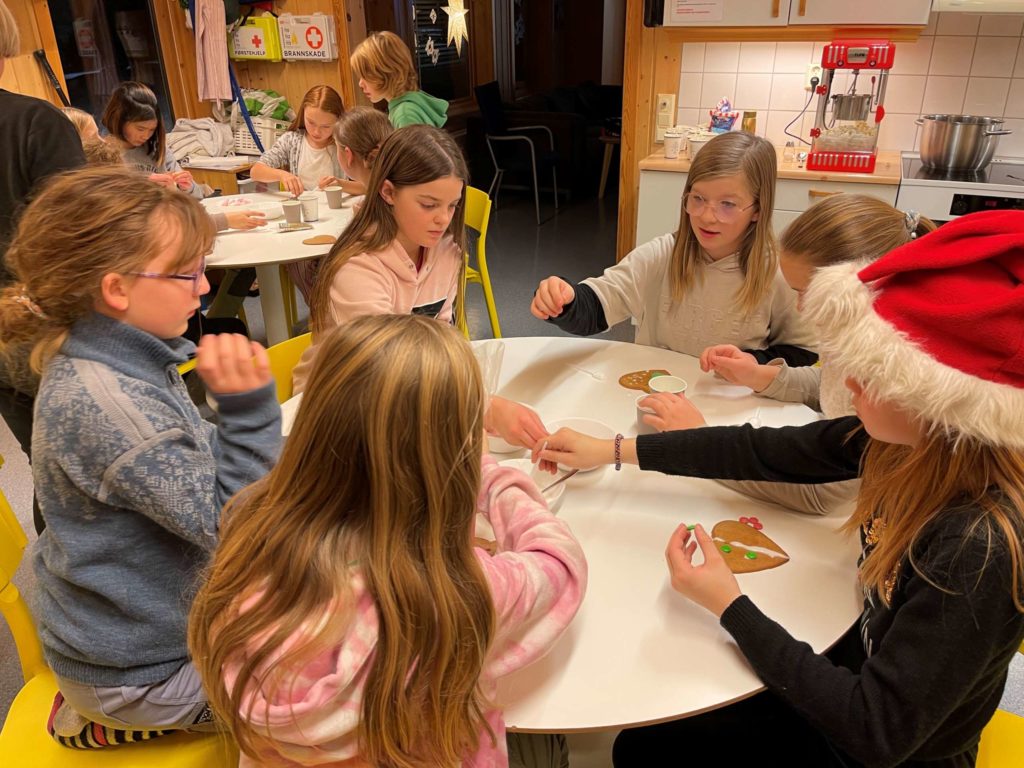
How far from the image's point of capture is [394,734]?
795mm

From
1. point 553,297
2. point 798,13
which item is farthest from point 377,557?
point 798,13

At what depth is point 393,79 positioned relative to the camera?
142 inches

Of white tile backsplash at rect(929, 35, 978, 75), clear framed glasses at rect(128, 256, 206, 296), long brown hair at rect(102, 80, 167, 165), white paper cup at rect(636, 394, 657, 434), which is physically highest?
white tile backsplash at rect(929, 35, 978, 75)

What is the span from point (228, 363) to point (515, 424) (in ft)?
1.74

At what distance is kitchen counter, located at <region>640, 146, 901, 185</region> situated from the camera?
3.14 meters

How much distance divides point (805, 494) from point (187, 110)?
5.39 m

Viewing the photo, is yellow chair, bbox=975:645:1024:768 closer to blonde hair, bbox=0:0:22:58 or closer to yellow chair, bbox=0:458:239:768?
yellow chair, bbox=0:458:239:768

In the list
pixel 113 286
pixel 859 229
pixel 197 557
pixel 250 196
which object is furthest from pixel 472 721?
pixel 250 196

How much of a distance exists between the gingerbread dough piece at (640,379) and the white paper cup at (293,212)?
182 centimetres

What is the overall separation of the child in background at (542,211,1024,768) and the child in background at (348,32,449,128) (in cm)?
291

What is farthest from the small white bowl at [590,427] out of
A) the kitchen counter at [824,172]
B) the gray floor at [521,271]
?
the kitchen counter at [824,172]

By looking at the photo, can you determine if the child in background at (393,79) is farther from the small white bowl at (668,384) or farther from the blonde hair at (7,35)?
the small white bowl at (668,384)

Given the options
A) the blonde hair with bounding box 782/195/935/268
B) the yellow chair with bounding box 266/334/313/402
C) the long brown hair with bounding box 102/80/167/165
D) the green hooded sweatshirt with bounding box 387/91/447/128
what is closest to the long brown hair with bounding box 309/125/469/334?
the yellow chair with bounding box 266/334/313/402

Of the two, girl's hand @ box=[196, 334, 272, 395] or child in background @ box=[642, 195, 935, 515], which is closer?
girl's hand @ box=[196, 334, 272, 395]
